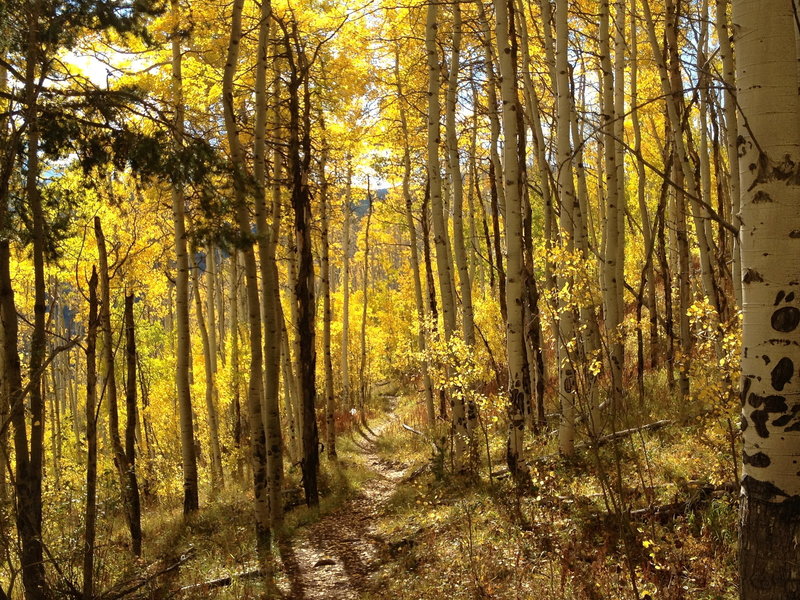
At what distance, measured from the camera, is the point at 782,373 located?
2.12 metres

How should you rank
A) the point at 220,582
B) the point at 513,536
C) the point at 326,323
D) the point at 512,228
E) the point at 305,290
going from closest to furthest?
the point at 513,536
the point at 220,582
the point at 512,228
the point at 305,290
the point at 326,323

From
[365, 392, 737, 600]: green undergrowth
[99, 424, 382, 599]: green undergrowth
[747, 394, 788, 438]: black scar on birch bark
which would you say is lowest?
[99, 424, 382, 599]: green undergrowth

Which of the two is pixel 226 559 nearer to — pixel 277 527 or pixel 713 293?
pixel 277 527

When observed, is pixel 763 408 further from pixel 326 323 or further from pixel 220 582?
pixel 326 323

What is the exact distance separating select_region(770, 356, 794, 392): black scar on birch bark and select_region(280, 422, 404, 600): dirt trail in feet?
15.2

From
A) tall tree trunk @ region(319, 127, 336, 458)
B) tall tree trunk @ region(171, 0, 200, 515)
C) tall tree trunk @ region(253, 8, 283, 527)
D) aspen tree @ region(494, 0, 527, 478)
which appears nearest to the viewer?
aspen tree @ region(494, 0, 527, 478)

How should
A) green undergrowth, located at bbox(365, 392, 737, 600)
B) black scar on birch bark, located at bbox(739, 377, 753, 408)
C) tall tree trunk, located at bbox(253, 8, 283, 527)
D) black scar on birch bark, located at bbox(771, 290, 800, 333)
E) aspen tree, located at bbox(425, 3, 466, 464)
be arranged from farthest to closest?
1. aspen tree, located at bbox(425, 3, 466, 464)
2. tall tree trunk, located at bbox(253, 8, 283, 527)
3. green undergrowth, located at bbox(365, 392, 737, 600)
4. black scar on birch bark, located at bbox(739, 377, 753, 408)
5. black scar on birch bark, located at bbox(771, 290, 800, 333)

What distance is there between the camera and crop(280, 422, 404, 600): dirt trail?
5.94 meters

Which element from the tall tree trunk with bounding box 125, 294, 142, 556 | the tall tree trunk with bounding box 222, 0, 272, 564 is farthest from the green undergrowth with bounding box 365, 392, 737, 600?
the tall tree trunk with bounding box 125, 294, 142, 556

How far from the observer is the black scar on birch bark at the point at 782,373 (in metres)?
2.11

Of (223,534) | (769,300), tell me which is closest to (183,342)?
(223,534)

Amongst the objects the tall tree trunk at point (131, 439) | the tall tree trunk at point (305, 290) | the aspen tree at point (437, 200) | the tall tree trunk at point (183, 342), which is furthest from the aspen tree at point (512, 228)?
the tall tree trunk at point (183, 342)

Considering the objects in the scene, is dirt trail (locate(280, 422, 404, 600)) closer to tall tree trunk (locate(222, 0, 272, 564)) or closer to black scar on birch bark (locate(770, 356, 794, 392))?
tall tree trunk (locate(222, 0, 272, 564))

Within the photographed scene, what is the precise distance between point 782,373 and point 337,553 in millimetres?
6106
